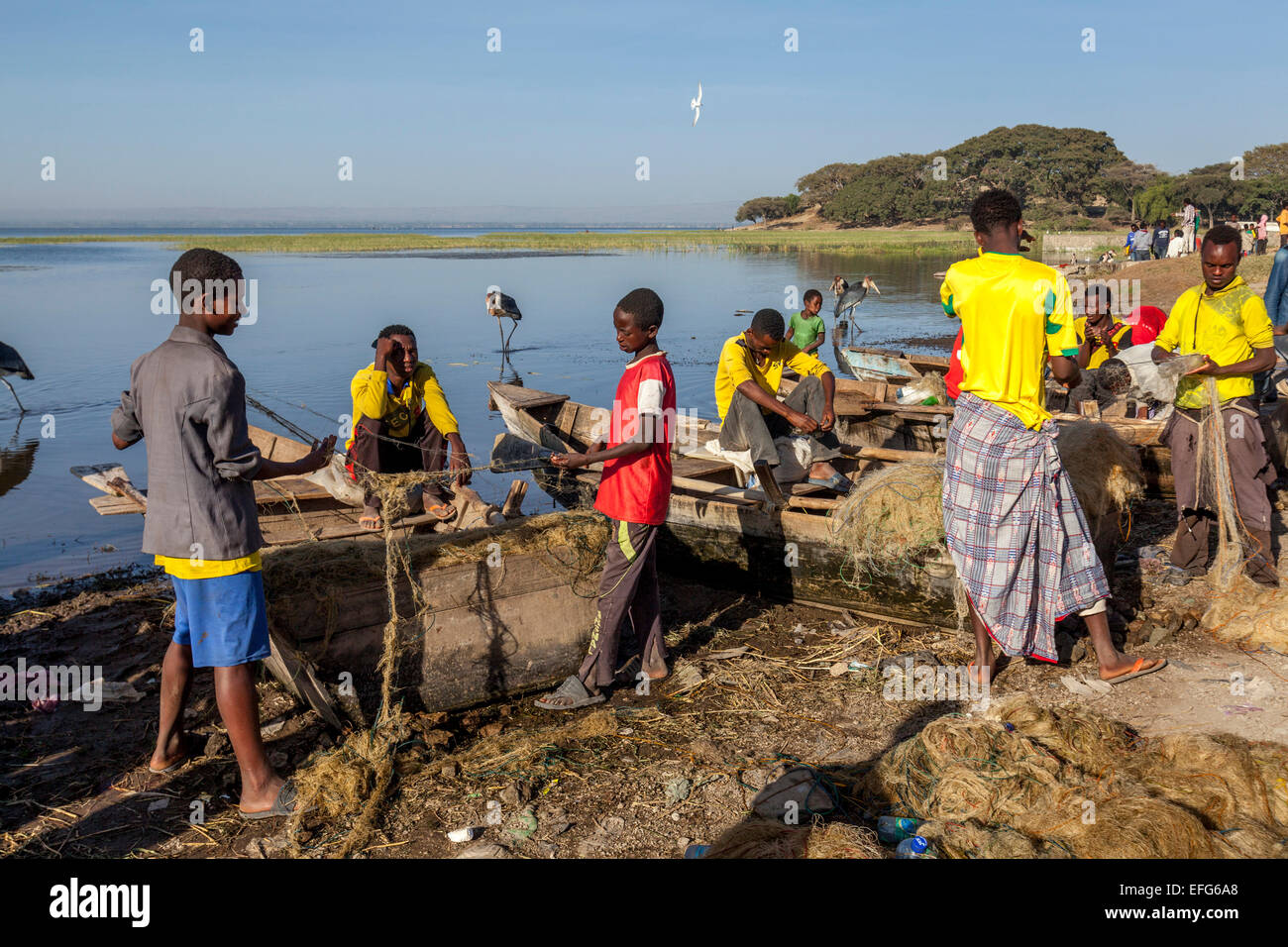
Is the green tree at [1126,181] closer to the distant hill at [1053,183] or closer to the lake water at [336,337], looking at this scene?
the distant hill at [1053,183]

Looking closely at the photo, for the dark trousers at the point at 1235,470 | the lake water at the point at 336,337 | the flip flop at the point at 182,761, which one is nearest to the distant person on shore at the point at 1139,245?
the lake water at the point at 336,337

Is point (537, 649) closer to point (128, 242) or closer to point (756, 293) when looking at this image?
point (756, 293)

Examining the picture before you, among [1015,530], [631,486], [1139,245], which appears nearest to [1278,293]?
[1015,530]

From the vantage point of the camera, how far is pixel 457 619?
4.80 meters

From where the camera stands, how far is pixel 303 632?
447 cm

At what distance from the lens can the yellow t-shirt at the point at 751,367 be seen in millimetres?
6109

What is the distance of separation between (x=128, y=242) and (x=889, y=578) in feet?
281

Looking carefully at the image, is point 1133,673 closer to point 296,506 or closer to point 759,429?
point 759,429

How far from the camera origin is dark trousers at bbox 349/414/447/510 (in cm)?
627

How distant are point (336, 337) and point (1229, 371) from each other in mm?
19813

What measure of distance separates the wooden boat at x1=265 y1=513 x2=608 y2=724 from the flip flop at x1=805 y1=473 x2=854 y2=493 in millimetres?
2302

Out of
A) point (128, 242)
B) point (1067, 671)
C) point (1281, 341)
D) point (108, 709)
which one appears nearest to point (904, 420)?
point (1281, 341)

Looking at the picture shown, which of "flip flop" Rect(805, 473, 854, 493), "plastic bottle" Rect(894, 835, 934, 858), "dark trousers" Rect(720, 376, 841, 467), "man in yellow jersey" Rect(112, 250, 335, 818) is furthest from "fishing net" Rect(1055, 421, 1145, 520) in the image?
"man in yellow jersey" Rect(112, 250, 335, 818)
